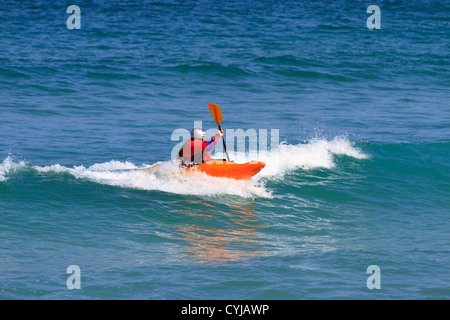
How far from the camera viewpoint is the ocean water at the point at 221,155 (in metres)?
8.88

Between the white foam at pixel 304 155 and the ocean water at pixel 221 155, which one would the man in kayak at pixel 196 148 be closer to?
the ocean water at pixel 221 155

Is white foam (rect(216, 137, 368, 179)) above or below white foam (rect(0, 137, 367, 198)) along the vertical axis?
above

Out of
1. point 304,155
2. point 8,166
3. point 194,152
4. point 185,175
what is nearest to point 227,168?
point 194,152

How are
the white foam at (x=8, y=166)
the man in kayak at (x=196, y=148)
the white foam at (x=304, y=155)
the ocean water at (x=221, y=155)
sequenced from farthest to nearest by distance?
the white foam at (x=304, y=155)
the white foam at (x=8, y=166)
the man in kayak at (x=196, y=148)
the ocean water at (x=221, y=155)

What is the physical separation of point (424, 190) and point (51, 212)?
7807mm

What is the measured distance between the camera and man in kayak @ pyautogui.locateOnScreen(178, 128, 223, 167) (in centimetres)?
1233

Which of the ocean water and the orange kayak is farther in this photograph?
the orange kayak

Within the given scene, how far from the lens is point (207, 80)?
23.0 m

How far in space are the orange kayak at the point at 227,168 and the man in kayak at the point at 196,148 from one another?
124mm

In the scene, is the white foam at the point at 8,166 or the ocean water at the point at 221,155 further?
the white foam at the point at 8,166

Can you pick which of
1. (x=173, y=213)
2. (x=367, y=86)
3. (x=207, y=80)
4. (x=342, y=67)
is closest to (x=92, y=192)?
(x=173, y=213)

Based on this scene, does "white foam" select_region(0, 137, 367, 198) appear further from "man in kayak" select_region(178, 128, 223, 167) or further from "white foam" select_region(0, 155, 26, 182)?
"man in kayak" select_region(178, 128, 223, 167)

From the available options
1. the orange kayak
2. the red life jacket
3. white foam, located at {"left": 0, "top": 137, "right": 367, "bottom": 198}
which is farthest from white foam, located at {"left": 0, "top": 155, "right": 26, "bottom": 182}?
the orange kayak

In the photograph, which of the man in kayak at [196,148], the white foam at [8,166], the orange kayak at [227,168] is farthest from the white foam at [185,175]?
the man in kayak at [196,148]
